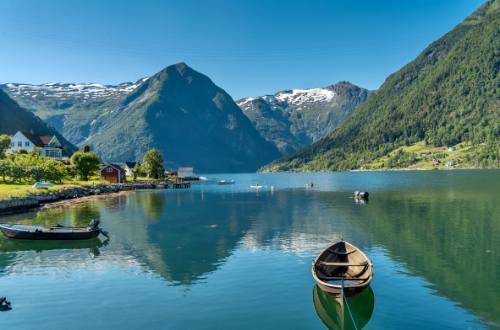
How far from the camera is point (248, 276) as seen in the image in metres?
44.2

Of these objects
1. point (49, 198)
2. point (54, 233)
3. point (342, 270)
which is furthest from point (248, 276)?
point (49, 198)

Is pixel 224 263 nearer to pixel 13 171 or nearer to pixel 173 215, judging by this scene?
pixel 173 215

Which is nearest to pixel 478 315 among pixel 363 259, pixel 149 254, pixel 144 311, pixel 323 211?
pixel 363 259

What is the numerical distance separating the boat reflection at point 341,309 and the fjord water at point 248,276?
15 cm

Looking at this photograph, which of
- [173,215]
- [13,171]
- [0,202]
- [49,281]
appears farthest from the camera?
[13,171]

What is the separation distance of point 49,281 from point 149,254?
14.4 metres

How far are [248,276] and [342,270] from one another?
10.1 meters

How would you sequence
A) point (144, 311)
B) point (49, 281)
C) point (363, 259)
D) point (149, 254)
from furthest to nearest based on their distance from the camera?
point (149, 254), point (49, 281), point (363, 259), point (144, 311)

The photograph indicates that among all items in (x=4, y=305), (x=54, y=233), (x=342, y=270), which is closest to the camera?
(x=4, y=305)

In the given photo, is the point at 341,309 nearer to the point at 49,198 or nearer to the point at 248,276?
the point at 248,276

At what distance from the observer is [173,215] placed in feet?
324

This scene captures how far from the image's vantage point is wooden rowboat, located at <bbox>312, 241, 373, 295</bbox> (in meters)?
33.9

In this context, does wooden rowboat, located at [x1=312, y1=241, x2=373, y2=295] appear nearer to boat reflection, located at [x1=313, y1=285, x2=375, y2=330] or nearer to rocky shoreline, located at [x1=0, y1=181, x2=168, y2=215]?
boat reflection, located at [x1=313, y1=285, x2=375, y2=330]

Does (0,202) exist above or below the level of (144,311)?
above
